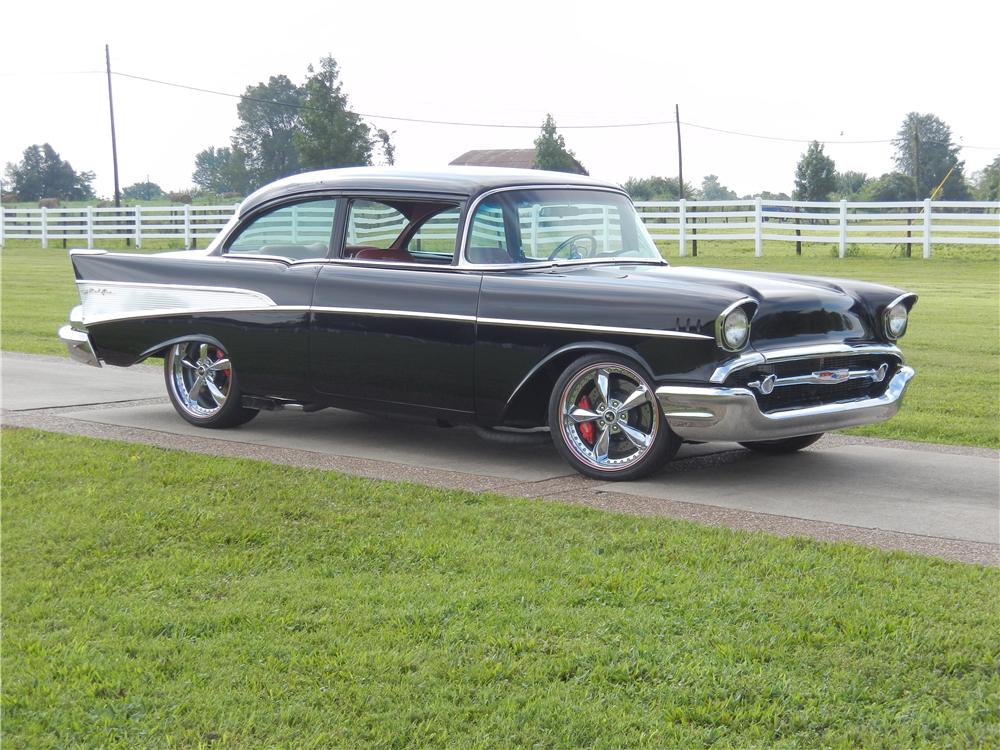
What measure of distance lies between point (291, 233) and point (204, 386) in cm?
116

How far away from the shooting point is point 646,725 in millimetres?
3193

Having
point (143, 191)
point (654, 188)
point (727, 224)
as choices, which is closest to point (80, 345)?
point (727, 224)

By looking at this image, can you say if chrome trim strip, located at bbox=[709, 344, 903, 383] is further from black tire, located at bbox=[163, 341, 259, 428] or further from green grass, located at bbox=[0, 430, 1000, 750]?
black tire, located at bbox=[163, 341, 259, 428]

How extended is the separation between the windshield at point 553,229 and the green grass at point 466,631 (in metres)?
1.73

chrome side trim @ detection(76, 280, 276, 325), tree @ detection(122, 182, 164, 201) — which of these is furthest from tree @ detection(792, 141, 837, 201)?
tree @ detection(122, 182, 164, 201)

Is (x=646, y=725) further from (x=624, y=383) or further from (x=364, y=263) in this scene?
(x=364, y=263)

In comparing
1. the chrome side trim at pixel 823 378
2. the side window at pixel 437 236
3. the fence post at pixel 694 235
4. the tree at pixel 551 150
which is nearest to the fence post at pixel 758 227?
the fence post at pixel 694 235

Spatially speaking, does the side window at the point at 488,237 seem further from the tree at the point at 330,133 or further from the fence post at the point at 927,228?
the tree at the point at 330,133

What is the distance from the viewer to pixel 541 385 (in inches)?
253

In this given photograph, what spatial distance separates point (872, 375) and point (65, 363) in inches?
292

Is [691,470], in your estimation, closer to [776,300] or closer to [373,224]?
[776,300]

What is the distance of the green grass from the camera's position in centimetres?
320

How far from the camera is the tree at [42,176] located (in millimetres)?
79812

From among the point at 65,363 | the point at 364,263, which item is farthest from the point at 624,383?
the point at 65,363
